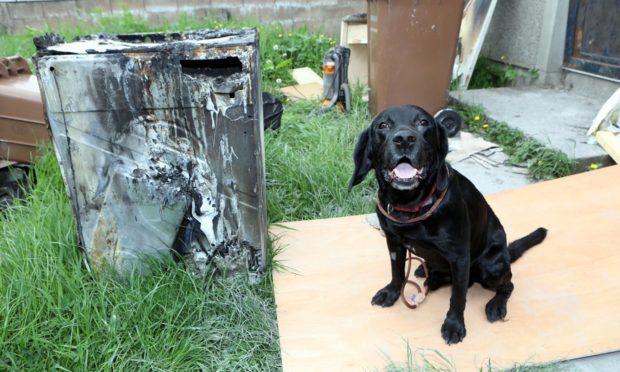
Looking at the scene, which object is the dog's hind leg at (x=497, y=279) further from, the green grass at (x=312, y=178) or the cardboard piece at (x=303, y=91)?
the cardboard piece at (x=303, y=91)

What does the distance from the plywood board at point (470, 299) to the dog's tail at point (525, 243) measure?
6cm

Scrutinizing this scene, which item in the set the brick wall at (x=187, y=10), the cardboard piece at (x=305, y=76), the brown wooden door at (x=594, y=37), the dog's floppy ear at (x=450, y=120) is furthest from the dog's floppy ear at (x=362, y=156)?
the brick wall at (x=187, y=10)

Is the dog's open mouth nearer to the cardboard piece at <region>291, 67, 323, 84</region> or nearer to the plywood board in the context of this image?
the plywood board

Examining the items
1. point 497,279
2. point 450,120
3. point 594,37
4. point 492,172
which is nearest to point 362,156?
point 497,279

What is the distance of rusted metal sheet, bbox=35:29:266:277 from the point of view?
2.18 metres

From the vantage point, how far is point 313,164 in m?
3.67

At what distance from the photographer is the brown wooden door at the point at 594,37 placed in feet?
15.8

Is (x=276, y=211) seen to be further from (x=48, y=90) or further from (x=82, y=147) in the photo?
(x=48, y=90)

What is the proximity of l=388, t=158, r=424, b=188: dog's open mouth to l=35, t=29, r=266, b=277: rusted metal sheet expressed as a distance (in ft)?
2.39

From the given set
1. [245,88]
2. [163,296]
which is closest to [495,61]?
[245,88]

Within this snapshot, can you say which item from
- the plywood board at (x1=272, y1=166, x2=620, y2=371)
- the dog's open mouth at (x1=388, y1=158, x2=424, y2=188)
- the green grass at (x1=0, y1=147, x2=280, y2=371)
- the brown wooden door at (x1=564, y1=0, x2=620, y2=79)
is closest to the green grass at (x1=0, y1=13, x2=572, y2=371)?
the green grass at (x1=0, y1=147, x2=280, y2=371)

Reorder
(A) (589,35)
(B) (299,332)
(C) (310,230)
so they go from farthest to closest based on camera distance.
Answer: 1. (A) (589,35)
2. (C) (310,230)
3. (B) (299,332)

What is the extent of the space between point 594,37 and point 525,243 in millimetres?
3357

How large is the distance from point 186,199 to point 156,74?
1.96 feet
